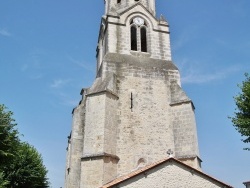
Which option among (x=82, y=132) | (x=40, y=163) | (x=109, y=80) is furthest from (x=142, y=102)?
(x=40, y=163)

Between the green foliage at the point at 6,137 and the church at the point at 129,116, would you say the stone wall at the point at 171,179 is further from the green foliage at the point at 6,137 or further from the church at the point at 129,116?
the green foliage at the point at 6,137

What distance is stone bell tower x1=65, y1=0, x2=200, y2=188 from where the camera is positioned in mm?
14891

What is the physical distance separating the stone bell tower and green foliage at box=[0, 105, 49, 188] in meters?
3.10

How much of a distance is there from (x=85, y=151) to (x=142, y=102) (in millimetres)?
4227

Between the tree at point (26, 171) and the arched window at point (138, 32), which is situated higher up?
the arched window at point (138, 32)

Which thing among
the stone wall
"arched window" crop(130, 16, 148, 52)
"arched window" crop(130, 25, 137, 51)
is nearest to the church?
"arched window" crop(130, 16, 148, 52)

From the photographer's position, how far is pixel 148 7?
2269 centimetres

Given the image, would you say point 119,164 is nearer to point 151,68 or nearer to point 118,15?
point 151,68

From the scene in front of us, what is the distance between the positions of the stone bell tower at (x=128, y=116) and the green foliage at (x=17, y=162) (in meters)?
3.10

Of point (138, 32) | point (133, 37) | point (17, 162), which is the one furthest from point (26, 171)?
point (138, 32)

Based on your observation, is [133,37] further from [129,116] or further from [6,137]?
[6,137]

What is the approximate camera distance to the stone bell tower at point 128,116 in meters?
14.9

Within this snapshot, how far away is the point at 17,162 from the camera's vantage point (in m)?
19.4

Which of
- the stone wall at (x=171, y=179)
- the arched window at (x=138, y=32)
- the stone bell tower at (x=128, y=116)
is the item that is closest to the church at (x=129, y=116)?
the stone bell tower at (x=128, y=116)
